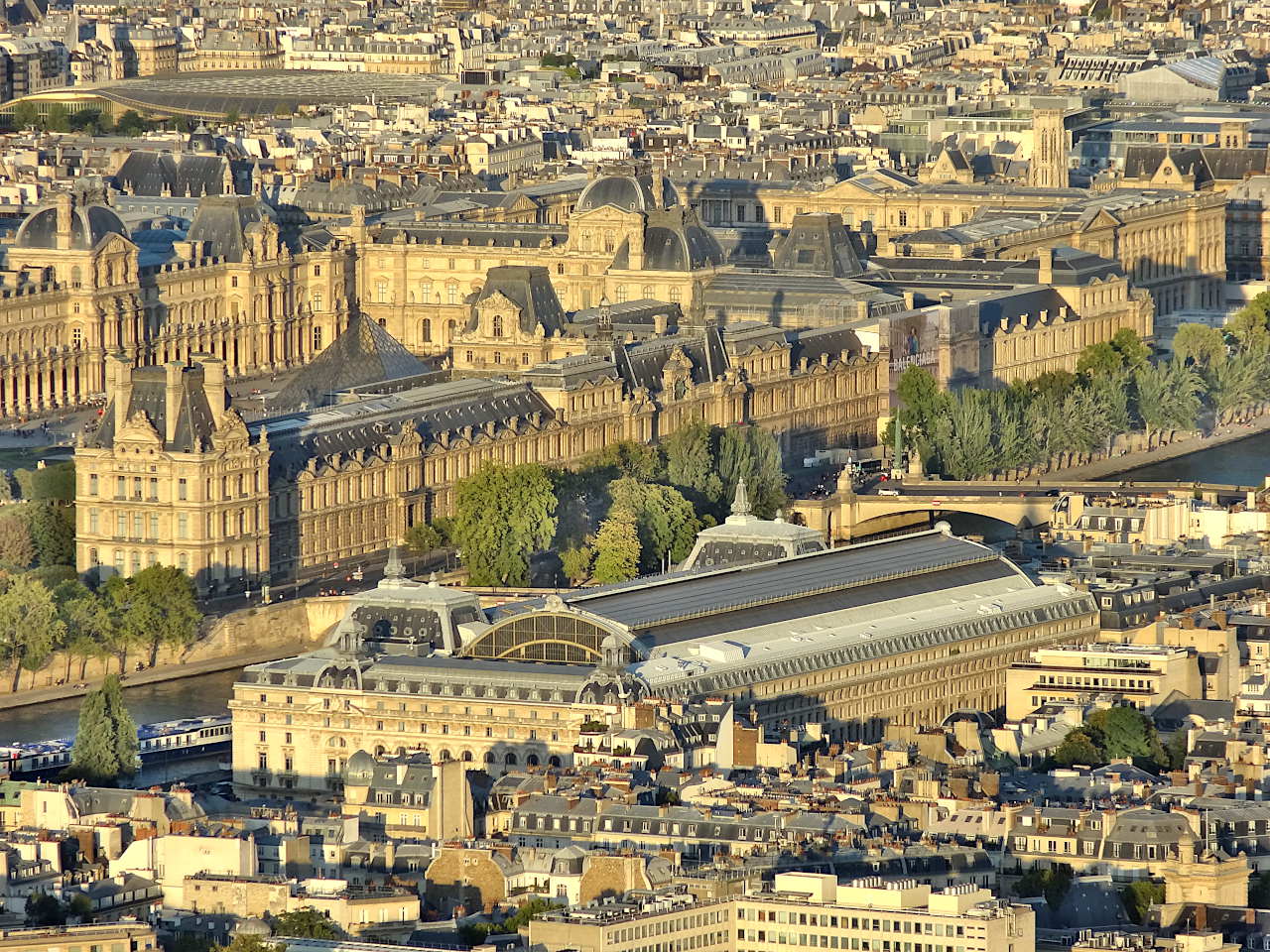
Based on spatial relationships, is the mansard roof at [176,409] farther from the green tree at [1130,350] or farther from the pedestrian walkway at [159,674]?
the green tree at [1130,350]

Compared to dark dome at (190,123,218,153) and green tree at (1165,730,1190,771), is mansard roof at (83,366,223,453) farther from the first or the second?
dark dome at (190,123,218,153)

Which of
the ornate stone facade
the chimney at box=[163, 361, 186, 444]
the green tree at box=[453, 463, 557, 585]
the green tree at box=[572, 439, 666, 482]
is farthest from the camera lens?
the ornate stone facade

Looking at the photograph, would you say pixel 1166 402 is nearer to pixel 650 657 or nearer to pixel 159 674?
pixel 159 674

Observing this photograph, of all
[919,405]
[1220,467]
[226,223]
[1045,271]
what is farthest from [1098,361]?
[226,223]

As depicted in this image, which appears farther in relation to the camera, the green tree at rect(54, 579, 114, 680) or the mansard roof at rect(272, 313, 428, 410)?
the mansard roof at rect(272, 313, 428, 410)

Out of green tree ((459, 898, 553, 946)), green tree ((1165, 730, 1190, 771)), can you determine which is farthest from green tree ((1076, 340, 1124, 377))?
green tree ((459, 898, 553, 946))

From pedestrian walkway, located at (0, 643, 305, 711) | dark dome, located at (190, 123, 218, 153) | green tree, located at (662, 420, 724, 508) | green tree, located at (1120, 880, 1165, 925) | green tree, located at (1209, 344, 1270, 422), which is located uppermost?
green tree, located at (1120, 880, 1165, 925)

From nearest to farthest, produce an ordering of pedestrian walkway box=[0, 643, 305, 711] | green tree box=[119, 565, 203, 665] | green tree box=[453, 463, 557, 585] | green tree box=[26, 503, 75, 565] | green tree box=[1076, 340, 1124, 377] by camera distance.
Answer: pedestrian walkway box=[0, 643, 305, 711] < green tree box=[119, 565, 203, 665] < green tree box=[26, 503, 75, 565] < green tree box=[453, 463, 557, 585] < green tree box=[1076, 340, 1124, 377]
